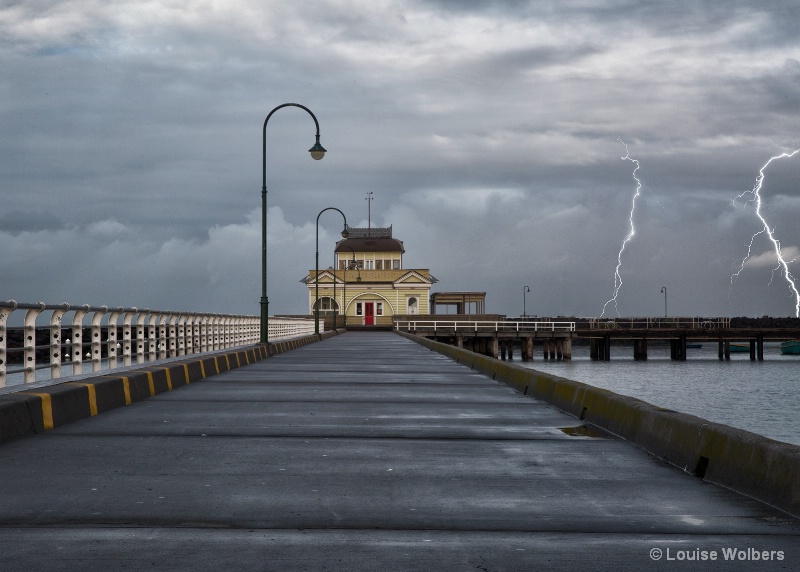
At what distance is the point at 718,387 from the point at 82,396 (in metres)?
47.5

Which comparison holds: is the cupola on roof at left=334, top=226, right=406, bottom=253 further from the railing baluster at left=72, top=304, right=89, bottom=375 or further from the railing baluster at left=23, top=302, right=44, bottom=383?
the railing baluster at left=23, top=302, right=44, bottom=383

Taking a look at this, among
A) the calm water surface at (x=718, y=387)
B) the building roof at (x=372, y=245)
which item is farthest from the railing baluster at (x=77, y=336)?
the building roof at (x=372, y=245)

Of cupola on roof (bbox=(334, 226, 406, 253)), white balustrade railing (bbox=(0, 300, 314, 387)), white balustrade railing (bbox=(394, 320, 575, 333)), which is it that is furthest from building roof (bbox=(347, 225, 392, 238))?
white balustrade railing (bbox=(0, 300, 314, 387))

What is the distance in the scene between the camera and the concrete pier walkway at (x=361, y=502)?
4.99 meters

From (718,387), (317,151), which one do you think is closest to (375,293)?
(718,387)

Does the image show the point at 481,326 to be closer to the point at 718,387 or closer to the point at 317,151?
the point at 718,387

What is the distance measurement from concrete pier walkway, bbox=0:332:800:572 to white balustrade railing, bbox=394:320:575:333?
236ft

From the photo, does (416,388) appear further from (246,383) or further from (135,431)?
(135,431)

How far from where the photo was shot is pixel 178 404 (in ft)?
44.4

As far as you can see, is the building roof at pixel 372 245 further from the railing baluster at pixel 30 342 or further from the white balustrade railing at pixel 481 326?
the railing baluster at pixel 30 342

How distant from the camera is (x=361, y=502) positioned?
6426 mm

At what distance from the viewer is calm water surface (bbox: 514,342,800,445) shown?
35.5 meters

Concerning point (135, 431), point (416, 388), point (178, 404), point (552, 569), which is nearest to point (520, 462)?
point (552, 569)

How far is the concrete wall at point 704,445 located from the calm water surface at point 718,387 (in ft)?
37.6
